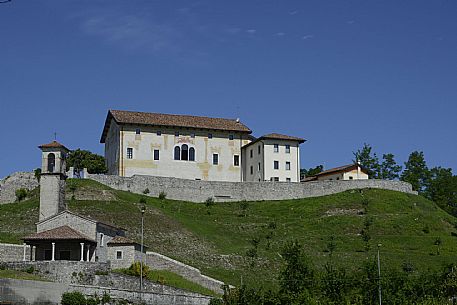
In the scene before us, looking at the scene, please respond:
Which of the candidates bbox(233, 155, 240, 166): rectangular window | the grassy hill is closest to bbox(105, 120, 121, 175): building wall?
the grassy hill

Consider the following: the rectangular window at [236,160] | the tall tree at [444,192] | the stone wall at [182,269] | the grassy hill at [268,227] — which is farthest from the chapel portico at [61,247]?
the tall tree at [444,192]

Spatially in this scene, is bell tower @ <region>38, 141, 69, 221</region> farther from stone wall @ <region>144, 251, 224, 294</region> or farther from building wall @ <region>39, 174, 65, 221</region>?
stone wall @ <region>144, 251, 224, 294</region>

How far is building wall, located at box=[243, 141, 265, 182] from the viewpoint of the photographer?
106188 millimetres

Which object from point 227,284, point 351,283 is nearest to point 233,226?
point 227,284

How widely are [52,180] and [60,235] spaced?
7.95 meters

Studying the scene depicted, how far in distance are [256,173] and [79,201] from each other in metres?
29.3

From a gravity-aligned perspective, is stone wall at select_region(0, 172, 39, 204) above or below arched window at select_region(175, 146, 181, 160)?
below

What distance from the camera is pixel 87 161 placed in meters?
114

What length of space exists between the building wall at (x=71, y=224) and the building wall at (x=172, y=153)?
3416 centimetres

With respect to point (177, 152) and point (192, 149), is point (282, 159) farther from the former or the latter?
point (177, 152)

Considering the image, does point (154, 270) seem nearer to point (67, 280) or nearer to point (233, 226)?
→ point (67, 280)

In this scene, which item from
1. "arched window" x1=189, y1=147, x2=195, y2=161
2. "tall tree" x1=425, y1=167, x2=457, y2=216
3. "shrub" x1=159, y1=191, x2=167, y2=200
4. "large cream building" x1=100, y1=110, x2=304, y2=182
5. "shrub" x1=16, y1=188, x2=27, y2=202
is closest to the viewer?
"shrub" x1=16, y1=188, x2=27, y2=202

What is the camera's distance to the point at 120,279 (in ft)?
207

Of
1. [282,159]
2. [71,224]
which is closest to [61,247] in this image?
[71,224]
